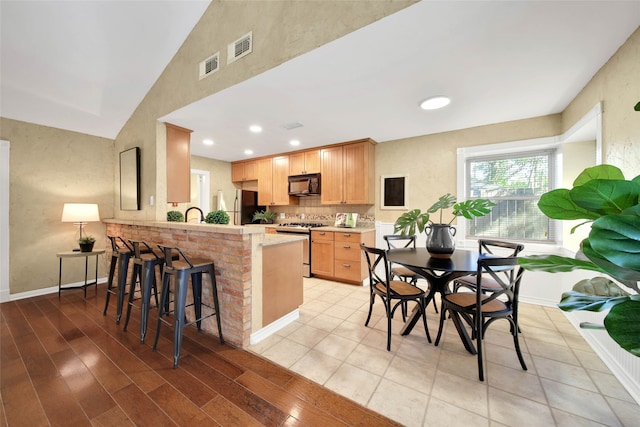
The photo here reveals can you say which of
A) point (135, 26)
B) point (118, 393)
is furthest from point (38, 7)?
point (118, 393)

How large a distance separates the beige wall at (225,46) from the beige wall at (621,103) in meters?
1.63

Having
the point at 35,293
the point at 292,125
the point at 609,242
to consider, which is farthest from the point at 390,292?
the point at 35,293

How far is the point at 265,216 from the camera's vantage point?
5199 mm

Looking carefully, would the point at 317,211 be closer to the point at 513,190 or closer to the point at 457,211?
the point at 457,211

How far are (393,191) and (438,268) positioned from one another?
2266mm

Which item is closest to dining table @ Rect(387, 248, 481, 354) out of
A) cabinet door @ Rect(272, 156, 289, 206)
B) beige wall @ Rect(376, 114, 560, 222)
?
beige wall @ Rect(376, 114, 560, 222)

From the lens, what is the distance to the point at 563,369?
72.9 inches

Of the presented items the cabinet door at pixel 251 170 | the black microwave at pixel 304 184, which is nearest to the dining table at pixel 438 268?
the black microwave at pixel 304 184

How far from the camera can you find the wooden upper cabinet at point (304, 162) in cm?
451

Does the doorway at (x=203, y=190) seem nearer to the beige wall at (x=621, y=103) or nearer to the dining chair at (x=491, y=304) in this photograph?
the dining chair at (x=491, y=304)

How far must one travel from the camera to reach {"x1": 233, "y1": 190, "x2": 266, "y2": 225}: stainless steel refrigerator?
5039mm

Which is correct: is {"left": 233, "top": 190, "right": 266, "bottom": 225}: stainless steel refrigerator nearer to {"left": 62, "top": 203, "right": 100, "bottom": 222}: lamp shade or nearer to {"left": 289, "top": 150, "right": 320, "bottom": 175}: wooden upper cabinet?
{"left": 289, "top": 150, "right": 320, "bottom": 175}: wooden upper cabinet

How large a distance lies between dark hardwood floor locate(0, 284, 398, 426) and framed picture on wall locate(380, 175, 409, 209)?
9.70ft

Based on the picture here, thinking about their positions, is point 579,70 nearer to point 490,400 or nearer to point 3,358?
point 490,400
